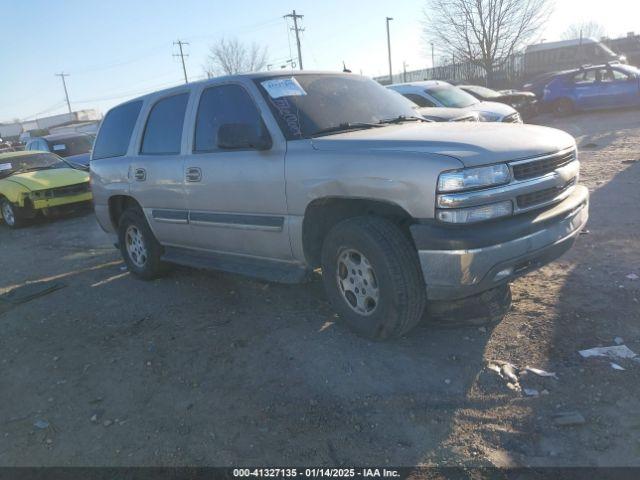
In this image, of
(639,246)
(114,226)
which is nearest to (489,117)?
(639,246)

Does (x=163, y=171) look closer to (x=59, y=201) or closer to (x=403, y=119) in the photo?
(x=403, y=119)

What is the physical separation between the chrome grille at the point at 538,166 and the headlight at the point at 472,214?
0.26m

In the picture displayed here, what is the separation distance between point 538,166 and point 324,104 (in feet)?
5.55

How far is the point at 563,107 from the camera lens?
17.2 m

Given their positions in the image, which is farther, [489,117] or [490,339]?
[489,117]

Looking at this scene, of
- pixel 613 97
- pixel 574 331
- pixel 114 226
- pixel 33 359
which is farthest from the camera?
pixel 613 97

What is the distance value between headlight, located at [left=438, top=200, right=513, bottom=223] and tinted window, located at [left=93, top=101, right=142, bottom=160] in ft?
12.3

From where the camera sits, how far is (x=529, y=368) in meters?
3.13

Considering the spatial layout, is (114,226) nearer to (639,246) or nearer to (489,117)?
(639,246)

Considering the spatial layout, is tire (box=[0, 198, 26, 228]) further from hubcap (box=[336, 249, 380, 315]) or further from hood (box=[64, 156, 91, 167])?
hubcap (box=[336, 249, 380, 315])

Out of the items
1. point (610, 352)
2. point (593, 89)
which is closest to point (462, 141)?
point (610, 352)

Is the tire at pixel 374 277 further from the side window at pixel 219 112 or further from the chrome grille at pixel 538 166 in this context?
the side window at pixel 219 112

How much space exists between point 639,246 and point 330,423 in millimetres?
3739

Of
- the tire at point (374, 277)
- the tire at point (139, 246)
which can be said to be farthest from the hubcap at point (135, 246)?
the tire at point (374, 277)
